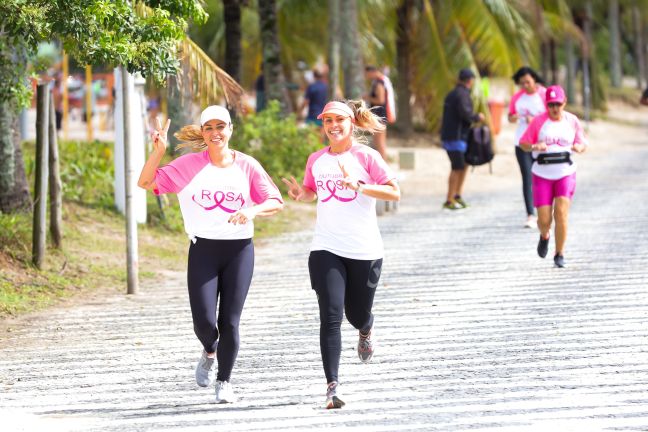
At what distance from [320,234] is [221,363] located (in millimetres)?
873

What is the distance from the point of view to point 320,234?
24.9 feet

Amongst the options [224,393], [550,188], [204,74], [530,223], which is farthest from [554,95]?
[224,393]

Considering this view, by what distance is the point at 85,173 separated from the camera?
55.4ft

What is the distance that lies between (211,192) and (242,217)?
29 centimetres

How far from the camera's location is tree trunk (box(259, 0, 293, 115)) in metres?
23.0

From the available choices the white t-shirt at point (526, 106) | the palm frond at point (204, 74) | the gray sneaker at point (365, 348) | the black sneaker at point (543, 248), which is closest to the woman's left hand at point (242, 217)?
the gray sneaker at point (365, 348)

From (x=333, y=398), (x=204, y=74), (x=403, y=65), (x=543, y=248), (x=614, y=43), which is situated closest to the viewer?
(x=333, y=398)

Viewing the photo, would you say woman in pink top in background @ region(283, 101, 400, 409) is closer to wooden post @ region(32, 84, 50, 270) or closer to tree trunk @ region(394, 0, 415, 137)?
wooden post @ region(32, 84, 50, 270)

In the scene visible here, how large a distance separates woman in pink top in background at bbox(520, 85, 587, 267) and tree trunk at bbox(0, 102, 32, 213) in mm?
5079

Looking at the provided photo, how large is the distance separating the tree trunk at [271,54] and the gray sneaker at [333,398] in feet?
51.9

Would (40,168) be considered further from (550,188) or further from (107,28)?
(550,188)

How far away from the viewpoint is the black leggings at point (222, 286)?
7539 mm

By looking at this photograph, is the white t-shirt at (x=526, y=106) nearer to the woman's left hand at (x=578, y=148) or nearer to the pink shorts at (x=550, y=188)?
the pink shorts at (x=550, y=188)

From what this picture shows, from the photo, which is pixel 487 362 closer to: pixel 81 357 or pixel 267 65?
pixel 81 357
